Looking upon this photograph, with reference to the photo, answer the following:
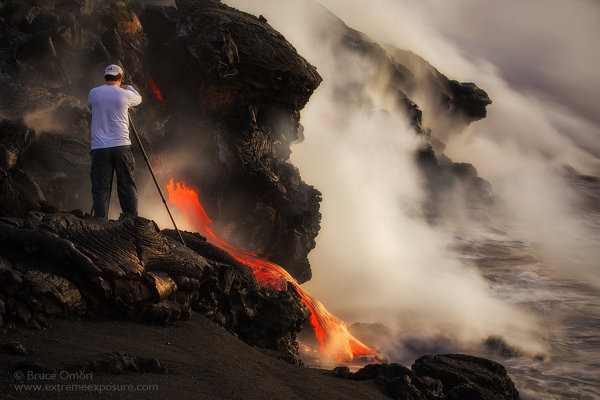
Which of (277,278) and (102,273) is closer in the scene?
(102,273)

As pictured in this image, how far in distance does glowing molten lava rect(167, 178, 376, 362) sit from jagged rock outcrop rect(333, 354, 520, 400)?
4.72 m

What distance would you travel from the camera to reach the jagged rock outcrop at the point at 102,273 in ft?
14.4

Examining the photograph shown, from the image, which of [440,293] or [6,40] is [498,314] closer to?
[440,293]

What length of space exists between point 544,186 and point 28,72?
44.0 m

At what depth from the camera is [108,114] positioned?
636 centimetres

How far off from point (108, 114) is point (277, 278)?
631 cm

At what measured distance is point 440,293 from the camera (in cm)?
1983

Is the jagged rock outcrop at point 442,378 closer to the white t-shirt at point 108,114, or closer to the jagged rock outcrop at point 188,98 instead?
the white t-shirt at point 108,114

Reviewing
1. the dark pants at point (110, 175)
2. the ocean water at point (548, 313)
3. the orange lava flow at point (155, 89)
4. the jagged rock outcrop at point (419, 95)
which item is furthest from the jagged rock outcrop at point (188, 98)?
the jagged rock outcrop at point (419, 95)

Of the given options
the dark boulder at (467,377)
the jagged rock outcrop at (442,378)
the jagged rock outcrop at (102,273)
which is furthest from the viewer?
the dark boulder at (467,377)

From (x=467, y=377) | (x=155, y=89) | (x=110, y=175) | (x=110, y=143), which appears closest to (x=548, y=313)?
(x=467, y=377)

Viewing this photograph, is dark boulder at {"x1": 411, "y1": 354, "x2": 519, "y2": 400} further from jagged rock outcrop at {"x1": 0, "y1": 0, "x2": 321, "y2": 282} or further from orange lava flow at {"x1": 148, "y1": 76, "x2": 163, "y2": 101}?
orange lava flow at {"x1": 148, "y1": 76, "x2": 163, "y2": 101}

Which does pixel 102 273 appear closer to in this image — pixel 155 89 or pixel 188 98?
pixel 188 98

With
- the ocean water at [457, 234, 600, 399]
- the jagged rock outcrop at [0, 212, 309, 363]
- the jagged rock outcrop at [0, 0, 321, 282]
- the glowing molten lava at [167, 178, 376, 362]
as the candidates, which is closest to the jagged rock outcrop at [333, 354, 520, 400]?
the jagged rock outcrop at [0, 212, 309, 363]
